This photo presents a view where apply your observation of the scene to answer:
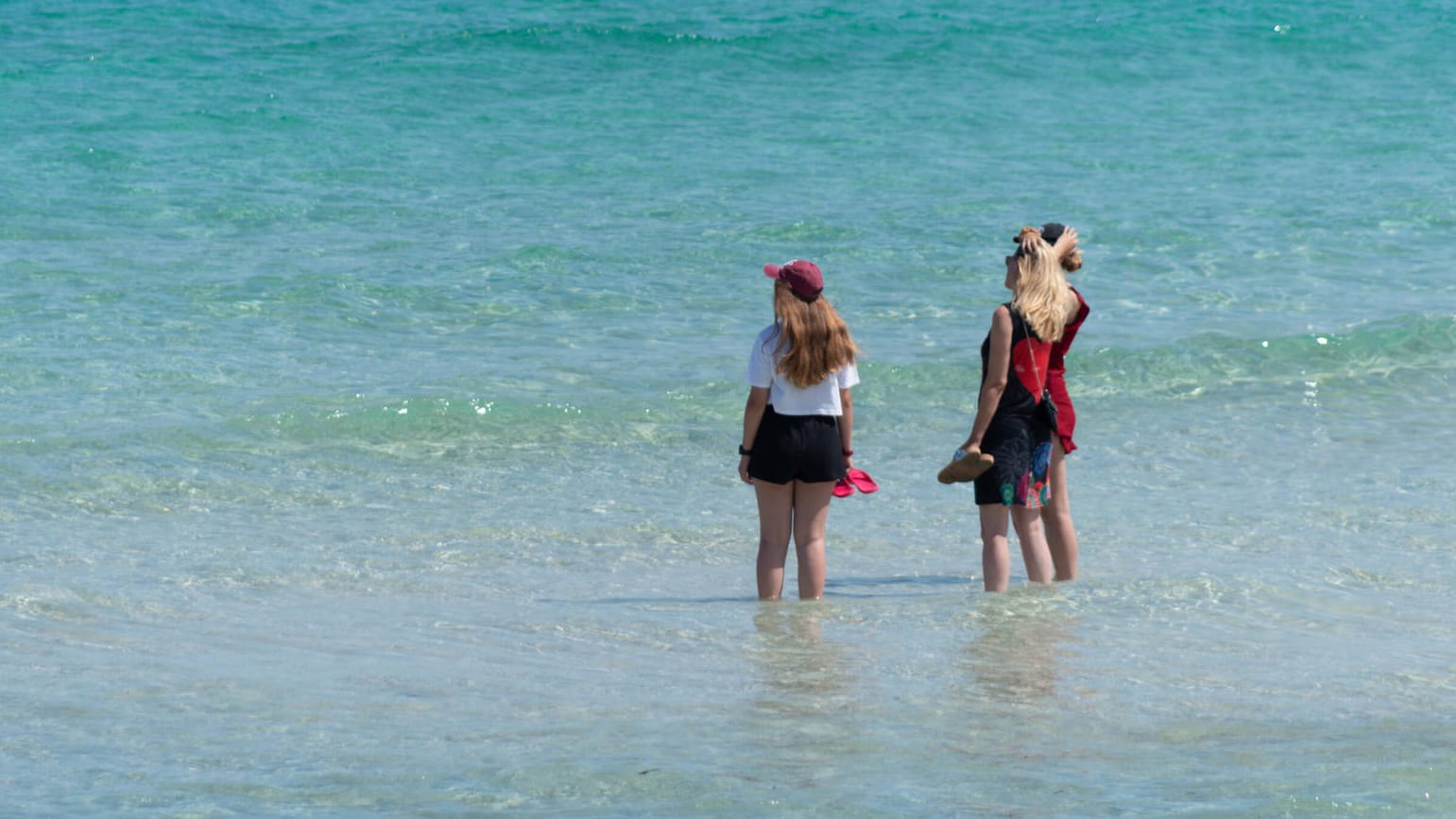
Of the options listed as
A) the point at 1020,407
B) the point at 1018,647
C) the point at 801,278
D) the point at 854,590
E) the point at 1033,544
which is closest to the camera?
the point at 1018,647

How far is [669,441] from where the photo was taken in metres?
10.0

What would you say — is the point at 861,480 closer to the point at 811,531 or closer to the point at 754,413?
the point at 811,531

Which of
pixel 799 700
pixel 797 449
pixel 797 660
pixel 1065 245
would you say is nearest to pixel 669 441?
pixel 797 449

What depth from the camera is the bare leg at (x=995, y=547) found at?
6.67 metres

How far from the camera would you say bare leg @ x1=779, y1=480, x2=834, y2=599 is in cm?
666

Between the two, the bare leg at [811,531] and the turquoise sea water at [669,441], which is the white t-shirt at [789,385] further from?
the turquoise sea water at [669,441]

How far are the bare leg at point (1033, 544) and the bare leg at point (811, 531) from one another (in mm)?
738

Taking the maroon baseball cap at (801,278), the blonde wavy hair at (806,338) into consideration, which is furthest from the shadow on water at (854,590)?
the maroon baseball cap at (801,278)

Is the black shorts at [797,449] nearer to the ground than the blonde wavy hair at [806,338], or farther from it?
nearer to the ground

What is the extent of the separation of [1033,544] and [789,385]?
1.24 m

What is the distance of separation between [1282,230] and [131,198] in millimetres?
10773

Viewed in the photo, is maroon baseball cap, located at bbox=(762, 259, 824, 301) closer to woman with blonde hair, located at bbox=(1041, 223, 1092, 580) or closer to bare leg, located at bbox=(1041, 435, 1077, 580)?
woman with blonde hair, located at bbox=(1041, 223, 1092, 580)

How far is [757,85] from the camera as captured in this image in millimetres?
23609

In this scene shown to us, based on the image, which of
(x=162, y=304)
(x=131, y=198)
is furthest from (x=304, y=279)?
(x=131, y=198)
